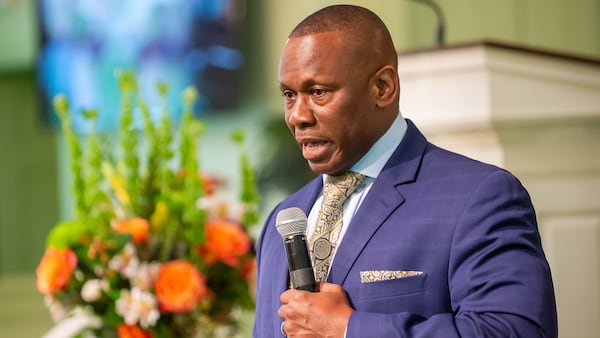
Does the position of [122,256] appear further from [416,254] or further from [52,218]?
[52,218]

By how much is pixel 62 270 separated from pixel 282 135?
9.91ft

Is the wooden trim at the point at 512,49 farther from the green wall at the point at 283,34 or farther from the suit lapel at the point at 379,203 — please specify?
the green wall at the point at 283,34

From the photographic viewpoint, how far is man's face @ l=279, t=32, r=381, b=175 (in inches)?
53.6

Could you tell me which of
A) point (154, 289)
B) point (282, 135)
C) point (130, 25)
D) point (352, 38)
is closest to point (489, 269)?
point (352, 38)

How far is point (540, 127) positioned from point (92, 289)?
1118 mm

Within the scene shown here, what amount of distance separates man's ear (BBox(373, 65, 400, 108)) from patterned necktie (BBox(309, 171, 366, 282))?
13 centimetres

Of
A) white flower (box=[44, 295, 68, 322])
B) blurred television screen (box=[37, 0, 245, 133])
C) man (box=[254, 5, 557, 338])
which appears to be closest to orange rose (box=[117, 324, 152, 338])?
white flower (box=[44, 295, 68, 322])

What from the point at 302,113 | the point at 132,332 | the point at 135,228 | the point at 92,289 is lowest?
the point at 132,332

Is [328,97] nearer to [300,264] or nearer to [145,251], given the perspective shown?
[300,264]

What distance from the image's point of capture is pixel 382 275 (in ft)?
4.36

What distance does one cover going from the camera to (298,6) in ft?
16.8

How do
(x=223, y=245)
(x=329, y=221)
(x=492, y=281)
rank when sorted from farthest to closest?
(x=223, y=245)
(x=329, y=221)
(x=492, y=281)

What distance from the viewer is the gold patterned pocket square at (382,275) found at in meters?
1.32

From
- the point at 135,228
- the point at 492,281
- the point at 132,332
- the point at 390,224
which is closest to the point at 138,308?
the point at 132,332
